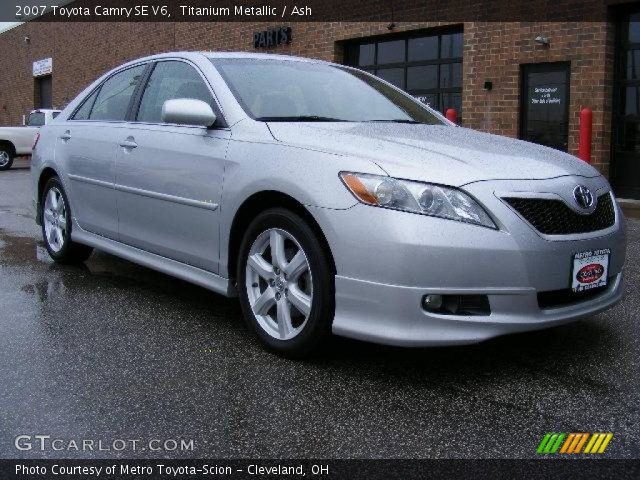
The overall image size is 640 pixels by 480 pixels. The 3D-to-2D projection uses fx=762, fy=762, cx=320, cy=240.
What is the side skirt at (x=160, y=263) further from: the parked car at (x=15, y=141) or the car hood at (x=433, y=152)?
the parked car at (x=15, y=141)

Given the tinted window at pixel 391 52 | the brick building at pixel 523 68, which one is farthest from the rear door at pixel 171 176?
the tinted window at pixel 391 52

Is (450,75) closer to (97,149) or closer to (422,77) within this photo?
(422,77)

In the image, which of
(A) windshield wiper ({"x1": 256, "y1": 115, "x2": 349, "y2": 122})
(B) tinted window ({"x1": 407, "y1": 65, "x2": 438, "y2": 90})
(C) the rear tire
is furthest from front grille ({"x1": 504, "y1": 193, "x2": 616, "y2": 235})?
(C) the rear tire

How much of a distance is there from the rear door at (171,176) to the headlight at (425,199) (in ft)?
3.42

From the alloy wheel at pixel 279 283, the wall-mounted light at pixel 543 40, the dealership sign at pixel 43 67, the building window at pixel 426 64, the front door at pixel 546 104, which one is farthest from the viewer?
the dealership sign at pixel 43 67

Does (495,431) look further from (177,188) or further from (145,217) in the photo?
(145,217)

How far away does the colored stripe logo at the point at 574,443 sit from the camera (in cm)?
265

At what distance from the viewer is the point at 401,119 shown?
4480mm

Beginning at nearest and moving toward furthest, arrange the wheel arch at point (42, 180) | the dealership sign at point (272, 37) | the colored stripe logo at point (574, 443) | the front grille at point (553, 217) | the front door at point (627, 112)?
the colored stripe logo at point (574, 443), the front grille at point (553, 217), the wheel arch at point (42, 180), the front door at point (627, 112), the dealership sign at point (272, 37)

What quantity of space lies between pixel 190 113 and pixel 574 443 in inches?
95.8

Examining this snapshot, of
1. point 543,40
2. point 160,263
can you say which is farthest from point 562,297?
point 543,40

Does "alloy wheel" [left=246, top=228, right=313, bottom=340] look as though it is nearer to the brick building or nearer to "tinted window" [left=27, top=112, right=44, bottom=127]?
the brick building

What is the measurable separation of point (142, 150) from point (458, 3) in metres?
9.60

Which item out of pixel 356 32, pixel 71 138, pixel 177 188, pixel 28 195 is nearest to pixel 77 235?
pixel 71 138
